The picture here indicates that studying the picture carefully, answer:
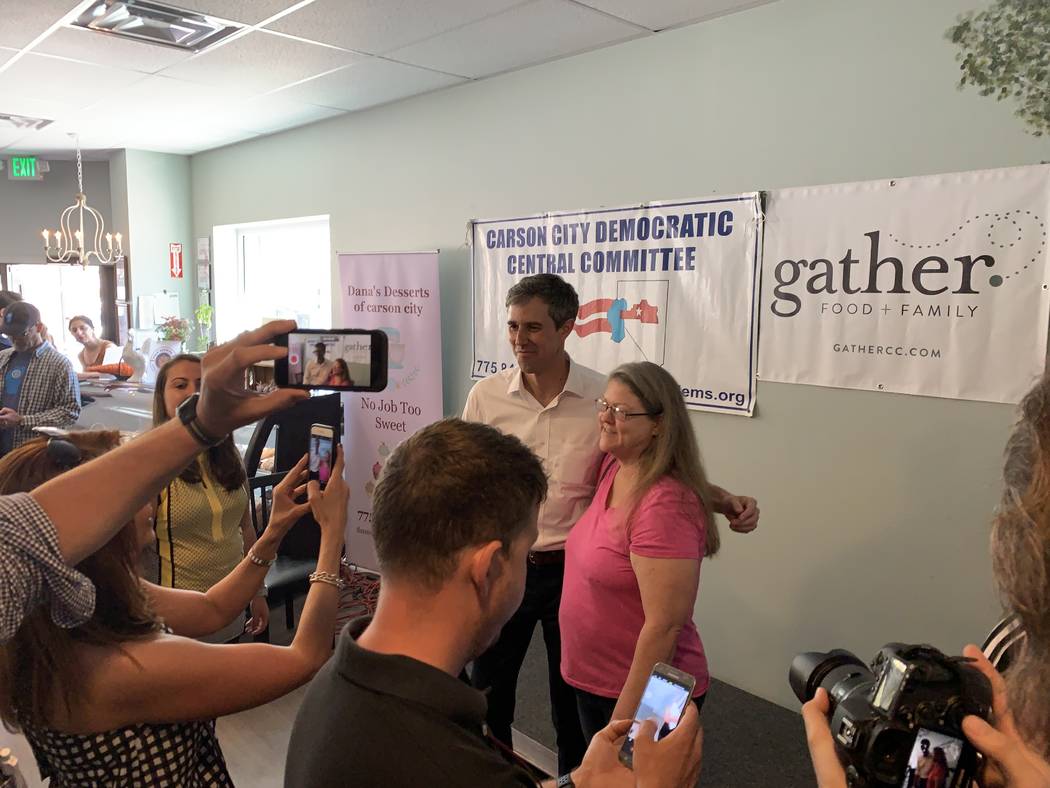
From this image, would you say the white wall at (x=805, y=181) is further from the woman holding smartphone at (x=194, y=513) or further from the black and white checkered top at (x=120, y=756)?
the black and white checkered top at (x=120, y=756)

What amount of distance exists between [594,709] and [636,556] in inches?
16.3

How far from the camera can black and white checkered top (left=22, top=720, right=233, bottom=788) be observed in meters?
1.02

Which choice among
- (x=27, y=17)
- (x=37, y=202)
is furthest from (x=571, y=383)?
(x=37, y=202)

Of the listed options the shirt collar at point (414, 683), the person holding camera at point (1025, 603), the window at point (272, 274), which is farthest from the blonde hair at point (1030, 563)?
the window at point (272, 274)

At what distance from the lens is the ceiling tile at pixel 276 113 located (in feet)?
13.7

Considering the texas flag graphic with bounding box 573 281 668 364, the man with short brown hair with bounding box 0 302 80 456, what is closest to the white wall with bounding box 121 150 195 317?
the man with short brown hair with bounding box 0 302 80 456

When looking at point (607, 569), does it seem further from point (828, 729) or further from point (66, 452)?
point (66, 452)

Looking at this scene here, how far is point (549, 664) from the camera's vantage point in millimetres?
2098

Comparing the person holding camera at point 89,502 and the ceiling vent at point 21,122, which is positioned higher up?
the ceiling vent at point 21,122

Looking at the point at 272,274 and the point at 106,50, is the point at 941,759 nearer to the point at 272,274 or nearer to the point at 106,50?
the point at 106,50

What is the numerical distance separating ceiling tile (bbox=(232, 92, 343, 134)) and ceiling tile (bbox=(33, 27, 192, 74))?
Answer: 0.68 meters

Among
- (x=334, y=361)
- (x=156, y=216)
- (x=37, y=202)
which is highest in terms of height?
(x=37, y=202)

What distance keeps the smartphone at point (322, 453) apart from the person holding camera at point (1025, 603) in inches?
40.0

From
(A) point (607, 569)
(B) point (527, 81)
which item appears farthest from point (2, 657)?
(B) point (527, 81)
